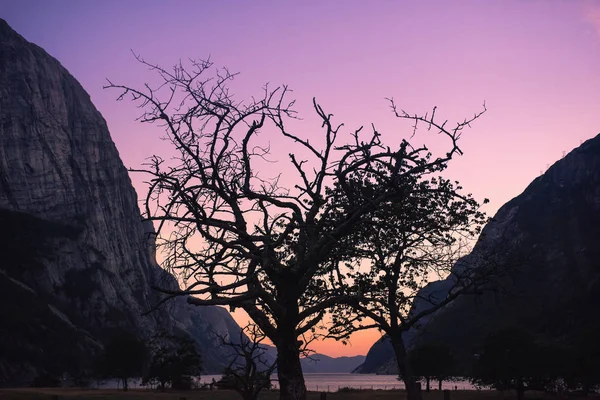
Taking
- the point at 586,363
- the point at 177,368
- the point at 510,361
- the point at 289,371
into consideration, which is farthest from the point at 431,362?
the point at 289,371

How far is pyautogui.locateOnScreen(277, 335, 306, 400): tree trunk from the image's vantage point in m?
13.9

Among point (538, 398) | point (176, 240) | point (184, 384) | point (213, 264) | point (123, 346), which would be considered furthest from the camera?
point (123, 346)

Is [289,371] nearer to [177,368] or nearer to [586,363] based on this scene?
[586,363]

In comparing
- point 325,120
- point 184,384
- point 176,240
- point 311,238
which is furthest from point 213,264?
point 184,384

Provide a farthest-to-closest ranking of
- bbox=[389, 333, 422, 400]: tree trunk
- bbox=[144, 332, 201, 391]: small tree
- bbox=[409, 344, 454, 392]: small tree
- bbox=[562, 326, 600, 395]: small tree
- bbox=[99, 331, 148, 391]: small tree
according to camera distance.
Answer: bbox=[99, 331, 148, 391]: small tree, bbox=[144, 332, 201, 391]: small tree, bbox=[409, 344, 454, 392]: small tree, bbox=[562, 326, 600, 395]: small tree, bbox=[389, 333, 422, 400]: tree trunk

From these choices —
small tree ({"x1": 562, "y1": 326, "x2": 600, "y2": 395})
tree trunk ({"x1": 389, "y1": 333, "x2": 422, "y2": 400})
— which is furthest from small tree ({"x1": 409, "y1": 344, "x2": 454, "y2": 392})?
tree trunk ({"x1": 389, "y1": 333, "x2": 422, "y2": 400})

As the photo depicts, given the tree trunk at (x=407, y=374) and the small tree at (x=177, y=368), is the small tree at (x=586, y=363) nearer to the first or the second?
the tree trunk at (x=407, y=374)

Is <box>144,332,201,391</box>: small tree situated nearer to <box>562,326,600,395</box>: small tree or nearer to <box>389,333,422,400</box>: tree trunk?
<box>562,326,600,395</box>: small tree

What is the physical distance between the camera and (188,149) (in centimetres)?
1418

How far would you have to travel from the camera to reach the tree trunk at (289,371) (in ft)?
45.6

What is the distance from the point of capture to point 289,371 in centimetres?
1404

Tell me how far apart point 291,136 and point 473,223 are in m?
18.3

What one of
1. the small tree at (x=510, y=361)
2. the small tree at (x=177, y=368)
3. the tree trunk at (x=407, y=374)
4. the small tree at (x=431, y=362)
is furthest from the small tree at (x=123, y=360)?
the tree trunk at (x=407, y=374)

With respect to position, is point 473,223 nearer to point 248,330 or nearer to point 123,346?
point 248,330
